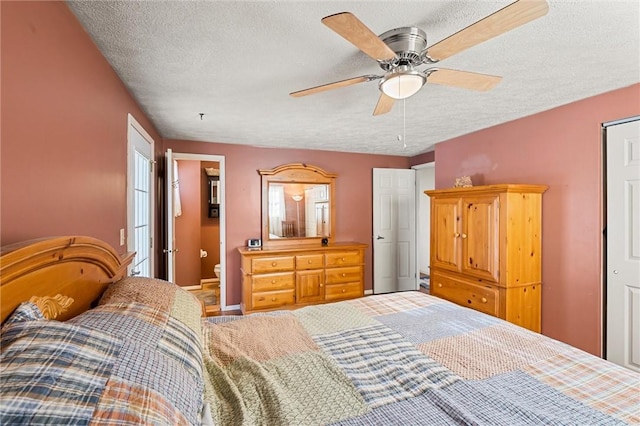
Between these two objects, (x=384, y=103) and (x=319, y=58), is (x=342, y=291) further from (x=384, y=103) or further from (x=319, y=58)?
(x=319, y=58)

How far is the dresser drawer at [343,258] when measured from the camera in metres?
4.15

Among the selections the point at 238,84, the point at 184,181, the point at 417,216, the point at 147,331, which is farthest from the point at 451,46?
the point at 184,181

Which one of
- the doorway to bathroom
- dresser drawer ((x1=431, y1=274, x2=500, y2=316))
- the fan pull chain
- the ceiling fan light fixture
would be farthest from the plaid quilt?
the doorway to bathroom

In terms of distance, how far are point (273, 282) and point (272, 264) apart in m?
0.23

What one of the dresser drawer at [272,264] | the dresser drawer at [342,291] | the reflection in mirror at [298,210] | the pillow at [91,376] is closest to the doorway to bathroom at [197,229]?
the reflection in mirror at [298,210]

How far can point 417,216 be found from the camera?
511 cm

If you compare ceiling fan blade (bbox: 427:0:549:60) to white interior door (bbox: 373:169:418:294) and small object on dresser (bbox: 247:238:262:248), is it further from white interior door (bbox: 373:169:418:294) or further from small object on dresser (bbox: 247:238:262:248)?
white interior door (bbox: 373:169:418:294)

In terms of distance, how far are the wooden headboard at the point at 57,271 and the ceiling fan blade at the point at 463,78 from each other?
1750 mm

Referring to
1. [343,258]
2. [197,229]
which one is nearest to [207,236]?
[197,229]

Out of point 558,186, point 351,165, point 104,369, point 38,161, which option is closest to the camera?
point 104,369

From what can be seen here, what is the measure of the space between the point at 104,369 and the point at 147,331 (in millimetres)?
270

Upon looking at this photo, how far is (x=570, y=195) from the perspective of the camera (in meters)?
2.66

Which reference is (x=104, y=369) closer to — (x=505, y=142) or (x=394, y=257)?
(x=505, y=142)

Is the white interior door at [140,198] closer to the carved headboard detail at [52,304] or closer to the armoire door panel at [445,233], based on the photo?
the carved headboard detail at [52,304]
